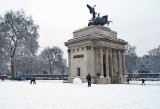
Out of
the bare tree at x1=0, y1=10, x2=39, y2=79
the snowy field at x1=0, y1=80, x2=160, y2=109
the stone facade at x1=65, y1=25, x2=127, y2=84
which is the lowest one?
the snowy field at x1=0, y1=80, x2=160, y2=109

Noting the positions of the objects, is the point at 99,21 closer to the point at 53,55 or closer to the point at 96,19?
the point at 96,19

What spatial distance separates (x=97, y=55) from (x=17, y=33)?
19.8m

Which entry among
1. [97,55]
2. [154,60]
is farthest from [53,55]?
[97,55]

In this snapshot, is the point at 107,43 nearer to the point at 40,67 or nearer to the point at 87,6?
the point at 87,6

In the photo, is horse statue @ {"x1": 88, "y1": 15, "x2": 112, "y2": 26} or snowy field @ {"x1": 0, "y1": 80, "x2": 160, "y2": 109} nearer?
snowy field @ {"x1": 0, "y1": 80, "x2": 160, "y2": 109}

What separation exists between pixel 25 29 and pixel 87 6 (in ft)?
50.7

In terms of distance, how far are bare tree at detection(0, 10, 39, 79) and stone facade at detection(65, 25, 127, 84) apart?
12040 millimetres

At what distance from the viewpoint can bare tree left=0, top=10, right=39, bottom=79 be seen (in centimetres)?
4466

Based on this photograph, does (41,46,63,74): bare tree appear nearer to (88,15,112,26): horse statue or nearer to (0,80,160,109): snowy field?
(88,15,112,26): horse statue

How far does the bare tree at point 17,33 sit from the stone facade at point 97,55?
12.0 m

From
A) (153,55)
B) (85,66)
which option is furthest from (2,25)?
(153,55)

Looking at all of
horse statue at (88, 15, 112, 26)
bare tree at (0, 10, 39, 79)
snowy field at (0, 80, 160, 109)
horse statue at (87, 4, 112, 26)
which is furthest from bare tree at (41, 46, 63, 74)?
snowy field at (0, 80, 160, 109)

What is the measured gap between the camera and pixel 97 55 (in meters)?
33.2

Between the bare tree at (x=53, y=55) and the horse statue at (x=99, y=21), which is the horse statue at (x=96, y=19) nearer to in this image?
the horse statue at (x=99, y=21)
